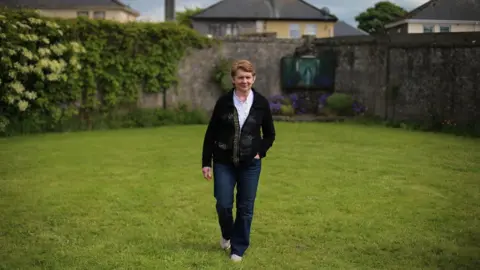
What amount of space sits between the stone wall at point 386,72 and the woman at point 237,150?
1136 cm

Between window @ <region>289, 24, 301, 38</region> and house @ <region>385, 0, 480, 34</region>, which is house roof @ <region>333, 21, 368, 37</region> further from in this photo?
house @ <region>385, 0, 480, 34</region>

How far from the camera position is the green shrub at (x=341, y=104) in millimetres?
18516

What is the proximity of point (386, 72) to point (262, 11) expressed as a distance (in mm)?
31181

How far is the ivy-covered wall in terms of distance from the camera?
1485 centimetres

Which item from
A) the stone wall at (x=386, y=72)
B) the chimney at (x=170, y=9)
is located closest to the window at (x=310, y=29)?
the chimney at (x=170, y=9)

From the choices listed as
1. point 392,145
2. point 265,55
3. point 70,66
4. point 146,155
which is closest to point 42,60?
point 70,66

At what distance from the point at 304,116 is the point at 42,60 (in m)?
8.10

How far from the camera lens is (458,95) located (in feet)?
51.3

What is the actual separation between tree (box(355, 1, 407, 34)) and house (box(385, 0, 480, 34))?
3329 centimetres

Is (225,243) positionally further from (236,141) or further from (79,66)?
(79,66)

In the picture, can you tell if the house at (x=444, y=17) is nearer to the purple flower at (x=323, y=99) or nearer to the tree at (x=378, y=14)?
the purple flower at (x=323, y=99)

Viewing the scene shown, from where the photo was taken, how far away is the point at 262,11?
47500 mm

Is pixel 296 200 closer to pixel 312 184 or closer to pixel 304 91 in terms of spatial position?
pixel 312 184

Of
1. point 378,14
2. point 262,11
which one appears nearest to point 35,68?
point 262,11
